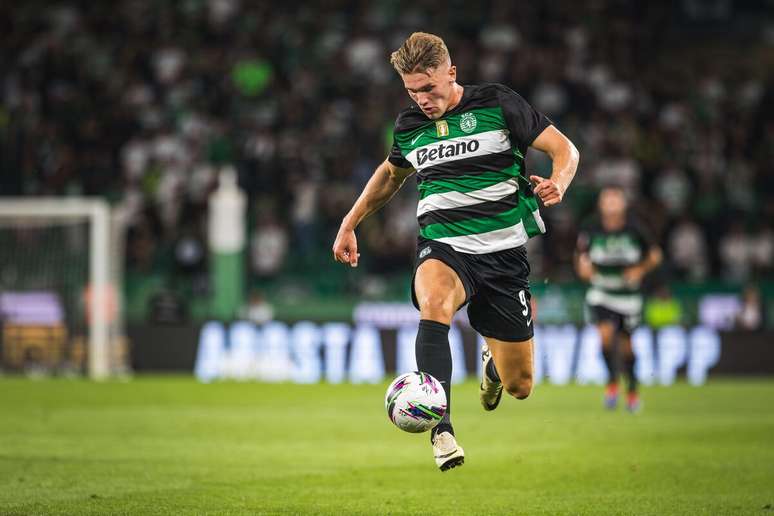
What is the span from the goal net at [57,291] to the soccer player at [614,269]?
8.40m

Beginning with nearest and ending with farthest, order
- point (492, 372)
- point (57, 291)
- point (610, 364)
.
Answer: point (492, 372) → point (610, 364) → point (57, 291)

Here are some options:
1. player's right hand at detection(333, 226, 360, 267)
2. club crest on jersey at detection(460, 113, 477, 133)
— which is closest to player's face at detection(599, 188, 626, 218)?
player's right hand at detection(333, 226, 360, 267)

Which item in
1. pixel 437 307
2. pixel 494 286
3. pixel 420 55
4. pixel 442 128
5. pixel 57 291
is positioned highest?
pixel 420 55

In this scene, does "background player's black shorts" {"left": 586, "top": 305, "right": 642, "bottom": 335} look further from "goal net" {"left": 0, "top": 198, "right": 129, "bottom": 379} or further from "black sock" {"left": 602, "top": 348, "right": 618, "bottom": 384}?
"goal net" {"left": 0, "top": 198, "right": 129, "bottom": 379}

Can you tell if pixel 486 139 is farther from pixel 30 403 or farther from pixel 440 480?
pixel 30 403

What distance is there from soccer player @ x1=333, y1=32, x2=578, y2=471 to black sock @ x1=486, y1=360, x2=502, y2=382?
0.41 m

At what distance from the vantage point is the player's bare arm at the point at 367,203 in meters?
7.50

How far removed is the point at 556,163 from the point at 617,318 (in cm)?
767

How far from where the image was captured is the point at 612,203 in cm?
1438

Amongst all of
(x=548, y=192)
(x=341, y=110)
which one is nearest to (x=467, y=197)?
(x=548, y=192)

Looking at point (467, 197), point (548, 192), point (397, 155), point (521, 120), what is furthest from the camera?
point (397, 155)

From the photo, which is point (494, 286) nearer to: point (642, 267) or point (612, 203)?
point (642, 267)

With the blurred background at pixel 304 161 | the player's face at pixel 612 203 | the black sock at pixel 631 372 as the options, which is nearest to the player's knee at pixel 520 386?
the black sock at pixel 631 372

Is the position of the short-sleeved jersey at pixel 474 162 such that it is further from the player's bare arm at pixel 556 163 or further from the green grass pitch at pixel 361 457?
the green grass pitch at pixel 361 457
